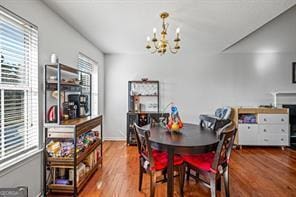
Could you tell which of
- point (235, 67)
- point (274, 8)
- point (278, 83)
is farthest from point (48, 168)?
point (278, 83)

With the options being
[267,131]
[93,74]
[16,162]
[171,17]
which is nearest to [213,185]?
[16,162]

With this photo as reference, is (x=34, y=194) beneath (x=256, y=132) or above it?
beneath

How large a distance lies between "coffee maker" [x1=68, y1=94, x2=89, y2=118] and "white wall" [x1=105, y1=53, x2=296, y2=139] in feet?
6.34

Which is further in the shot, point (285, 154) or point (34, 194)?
point (285, 154)

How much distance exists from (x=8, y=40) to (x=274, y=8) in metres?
3.16

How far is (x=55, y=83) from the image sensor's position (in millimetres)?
2475

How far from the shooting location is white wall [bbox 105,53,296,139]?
5.19 metres

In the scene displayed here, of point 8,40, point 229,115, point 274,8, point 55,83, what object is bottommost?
point 229,115

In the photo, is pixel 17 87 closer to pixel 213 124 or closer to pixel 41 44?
pixel 41 44

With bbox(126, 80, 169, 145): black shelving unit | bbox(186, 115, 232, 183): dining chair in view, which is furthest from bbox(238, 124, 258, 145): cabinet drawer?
bbox(126, 80, 169, 145): black shelving unit

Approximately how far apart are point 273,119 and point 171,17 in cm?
373

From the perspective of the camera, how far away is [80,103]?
10.5 ft

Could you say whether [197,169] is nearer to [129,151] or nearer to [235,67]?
[129,151]

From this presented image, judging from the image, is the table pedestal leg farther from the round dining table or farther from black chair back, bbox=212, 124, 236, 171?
black chair back, bbox=212, 124, 236, 171
